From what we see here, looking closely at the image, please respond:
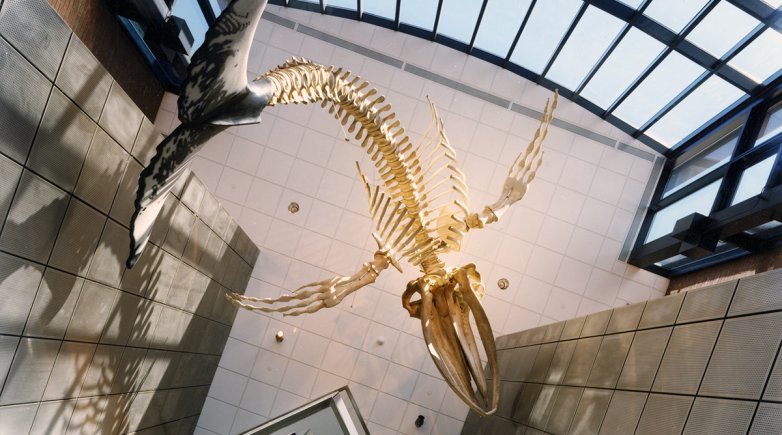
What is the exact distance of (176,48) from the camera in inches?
383

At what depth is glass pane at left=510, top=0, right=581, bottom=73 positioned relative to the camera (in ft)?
34.5

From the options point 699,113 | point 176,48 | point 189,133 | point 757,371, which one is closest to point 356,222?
point 176,48

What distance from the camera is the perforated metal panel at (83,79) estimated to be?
4.38 m

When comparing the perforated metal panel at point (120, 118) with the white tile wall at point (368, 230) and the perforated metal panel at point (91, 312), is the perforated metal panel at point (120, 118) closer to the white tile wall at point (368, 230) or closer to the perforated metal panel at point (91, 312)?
the perforated metal panel at point (91, 312)

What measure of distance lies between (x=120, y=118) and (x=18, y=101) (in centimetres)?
134

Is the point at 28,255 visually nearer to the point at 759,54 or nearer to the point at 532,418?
the point at 532,418

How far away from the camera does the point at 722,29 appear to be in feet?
30.5

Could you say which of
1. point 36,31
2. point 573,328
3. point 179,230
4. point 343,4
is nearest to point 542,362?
point 573,328

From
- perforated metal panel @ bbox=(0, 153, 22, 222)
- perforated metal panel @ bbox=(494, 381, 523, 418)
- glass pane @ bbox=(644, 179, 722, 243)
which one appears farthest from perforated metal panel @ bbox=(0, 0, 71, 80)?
glass pane @ bbox=(644, 179, 722, 243)

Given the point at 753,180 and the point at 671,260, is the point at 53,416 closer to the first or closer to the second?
the point at 753,180

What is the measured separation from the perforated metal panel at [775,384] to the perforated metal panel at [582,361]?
8.69 feet

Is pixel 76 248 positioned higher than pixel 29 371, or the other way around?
pixel 76 248

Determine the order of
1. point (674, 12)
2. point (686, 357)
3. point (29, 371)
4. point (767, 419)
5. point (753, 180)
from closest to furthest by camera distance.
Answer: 1. point (767, 419)
2. point (686, 357)
3. point (29, 371)
4. point (753, 180)
5. point (674, 12)

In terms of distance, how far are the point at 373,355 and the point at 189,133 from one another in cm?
753
